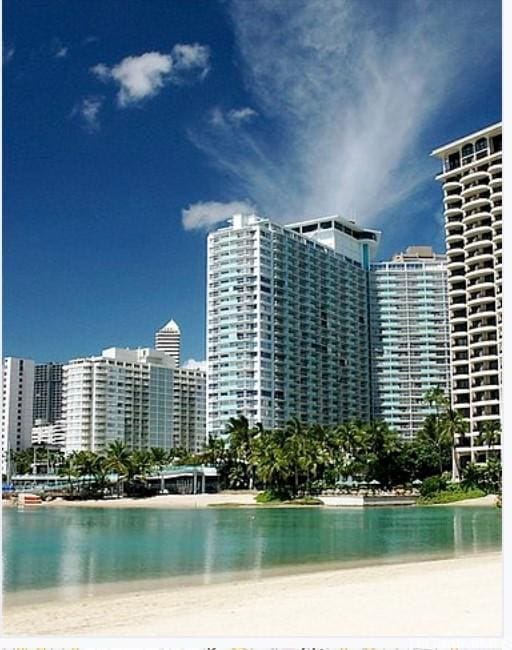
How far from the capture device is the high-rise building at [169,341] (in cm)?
4362

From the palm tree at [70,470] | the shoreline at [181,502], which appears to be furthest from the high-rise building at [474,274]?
the palm tree at [70,470]

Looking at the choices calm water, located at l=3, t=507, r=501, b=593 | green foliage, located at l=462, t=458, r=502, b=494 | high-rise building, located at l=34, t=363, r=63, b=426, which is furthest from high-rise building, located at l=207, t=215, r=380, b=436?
calm water, located at l=3, t=507, r=501, b=593

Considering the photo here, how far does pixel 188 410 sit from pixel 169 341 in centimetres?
351

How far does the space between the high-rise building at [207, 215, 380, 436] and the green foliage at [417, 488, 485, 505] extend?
12.4 metres

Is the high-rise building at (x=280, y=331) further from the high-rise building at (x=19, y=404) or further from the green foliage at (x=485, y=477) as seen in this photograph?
the green foliage at (x=485, y=477)

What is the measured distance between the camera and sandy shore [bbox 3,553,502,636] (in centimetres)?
388

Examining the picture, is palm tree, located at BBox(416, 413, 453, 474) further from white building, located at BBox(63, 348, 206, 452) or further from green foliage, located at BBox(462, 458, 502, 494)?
white building, located at BBox(63, 348, 206, 452)

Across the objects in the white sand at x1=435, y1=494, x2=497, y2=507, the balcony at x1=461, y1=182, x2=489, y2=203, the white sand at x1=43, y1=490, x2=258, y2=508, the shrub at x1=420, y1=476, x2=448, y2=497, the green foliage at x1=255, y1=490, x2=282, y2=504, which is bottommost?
the white sand at x1=43, y1=490, x2=258, y2=508

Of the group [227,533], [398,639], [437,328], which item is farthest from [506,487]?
[437,328]

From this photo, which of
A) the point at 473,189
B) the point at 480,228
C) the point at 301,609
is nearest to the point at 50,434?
the point at 480,228

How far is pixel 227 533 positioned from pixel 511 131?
10.5 metres

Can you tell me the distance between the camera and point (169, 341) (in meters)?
44.3

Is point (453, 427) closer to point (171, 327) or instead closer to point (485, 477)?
point (485, 477)

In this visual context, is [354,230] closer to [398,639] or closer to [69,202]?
[69,202]
